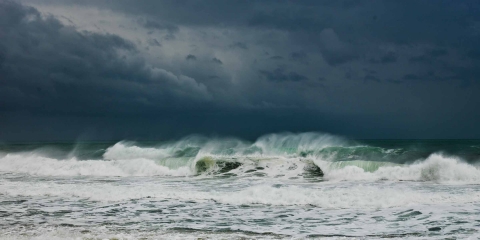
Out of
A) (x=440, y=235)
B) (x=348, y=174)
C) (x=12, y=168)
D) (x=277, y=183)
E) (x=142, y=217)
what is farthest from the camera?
(x=12, y=168)

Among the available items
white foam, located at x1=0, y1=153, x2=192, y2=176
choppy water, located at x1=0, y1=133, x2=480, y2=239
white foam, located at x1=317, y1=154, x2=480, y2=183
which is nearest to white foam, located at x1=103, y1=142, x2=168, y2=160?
white foam, located at x1=0, y1=153, x2=192, y2=176

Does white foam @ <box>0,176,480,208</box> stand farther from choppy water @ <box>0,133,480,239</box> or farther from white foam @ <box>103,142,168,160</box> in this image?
white foam @ <box>103,142,168,160</box>

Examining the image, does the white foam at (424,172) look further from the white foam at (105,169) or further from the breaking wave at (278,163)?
the white foam at (105,169)

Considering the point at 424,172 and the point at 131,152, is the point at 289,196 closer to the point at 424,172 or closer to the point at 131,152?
the point at 424,172

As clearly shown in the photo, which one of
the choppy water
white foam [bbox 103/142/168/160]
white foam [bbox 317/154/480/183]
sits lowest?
the choppy water

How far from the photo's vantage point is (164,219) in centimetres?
1055

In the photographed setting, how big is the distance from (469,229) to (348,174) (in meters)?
10.7

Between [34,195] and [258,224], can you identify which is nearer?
[258,224]

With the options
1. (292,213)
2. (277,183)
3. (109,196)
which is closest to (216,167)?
(277,183)

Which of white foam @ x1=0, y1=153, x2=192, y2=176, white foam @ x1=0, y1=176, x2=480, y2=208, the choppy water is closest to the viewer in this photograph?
the choppy water

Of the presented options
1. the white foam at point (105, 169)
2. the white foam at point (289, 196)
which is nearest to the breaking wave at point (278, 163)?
the white foam at point (105, 169)

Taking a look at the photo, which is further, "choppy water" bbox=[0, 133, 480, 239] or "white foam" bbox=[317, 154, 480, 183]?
"white foam" bbox=[317, 154, 480, 183]

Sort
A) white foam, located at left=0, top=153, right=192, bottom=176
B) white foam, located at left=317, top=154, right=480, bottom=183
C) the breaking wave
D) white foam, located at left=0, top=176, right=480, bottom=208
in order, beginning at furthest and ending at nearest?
white foam, located at left=0, top=153, right=192, bottom=176 < the breaking wave < white foam, located at left=317, top=154, right=480, bottom=183 < white foam, located at left=0, top=176, right=480, bottom=208

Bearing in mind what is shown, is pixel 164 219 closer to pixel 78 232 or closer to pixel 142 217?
pixel 142 217
